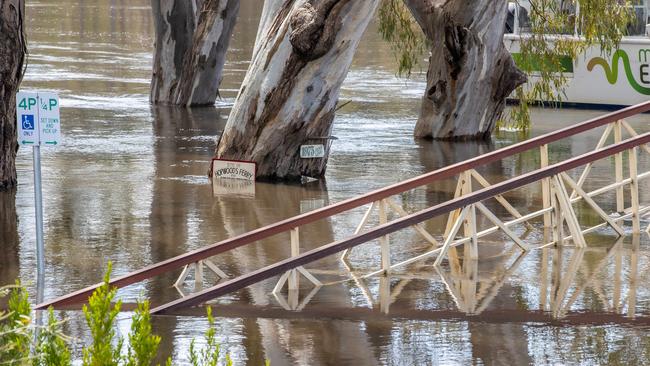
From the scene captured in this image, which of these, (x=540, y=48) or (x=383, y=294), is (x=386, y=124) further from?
(x=383, y=294)

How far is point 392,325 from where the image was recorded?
7918 mm

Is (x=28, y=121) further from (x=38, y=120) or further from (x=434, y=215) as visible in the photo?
(x=434, y=215)

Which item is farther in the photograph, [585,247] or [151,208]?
[151,208]

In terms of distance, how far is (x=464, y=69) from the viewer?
17.2 m

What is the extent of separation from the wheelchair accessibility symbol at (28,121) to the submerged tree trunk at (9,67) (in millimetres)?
4649

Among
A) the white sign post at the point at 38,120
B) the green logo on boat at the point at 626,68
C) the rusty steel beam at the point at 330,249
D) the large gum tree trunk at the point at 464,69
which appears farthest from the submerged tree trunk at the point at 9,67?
the green logo on boat at the point at 626,68

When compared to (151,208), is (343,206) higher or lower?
higher

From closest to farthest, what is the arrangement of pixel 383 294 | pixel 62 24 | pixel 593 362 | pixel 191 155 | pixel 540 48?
1. pixel 593 362
2. pixel 383 294
3. pixel 191 155
4. pixel 540 48
5. pixel 62 24

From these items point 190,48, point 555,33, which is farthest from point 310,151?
point 190,48

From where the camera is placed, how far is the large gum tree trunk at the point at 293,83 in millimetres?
13672

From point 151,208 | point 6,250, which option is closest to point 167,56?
point 151,208

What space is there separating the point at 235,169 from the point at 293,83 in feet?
3.67

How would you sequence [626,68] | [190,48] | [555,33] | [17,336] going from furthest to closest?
[626,68]
[190,48]
[555,33]
[17,336]

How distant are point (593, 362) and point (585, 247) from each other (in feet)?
11.1
